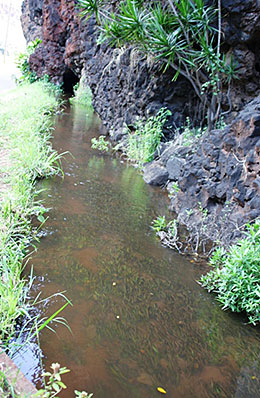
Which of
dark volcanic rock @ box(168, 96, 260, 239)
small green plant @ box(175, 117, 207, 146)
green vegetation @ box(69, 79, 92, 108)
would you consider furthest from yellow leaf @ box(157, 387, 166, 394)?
green vegetation @ box(69, 79, 92, 108)

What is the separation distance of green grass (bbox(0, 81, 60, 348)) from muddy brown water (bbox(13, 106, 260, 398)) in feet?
0.57

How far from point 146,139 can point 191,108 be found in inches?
44.4

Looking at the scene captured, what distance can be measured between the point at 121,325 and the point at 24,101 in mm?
9065

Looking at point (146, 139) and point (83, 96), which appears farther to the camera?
point (83, 96)

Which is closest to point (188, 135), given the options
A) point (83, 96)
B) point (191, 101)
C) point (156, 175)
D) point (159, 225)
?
point (191, 101)

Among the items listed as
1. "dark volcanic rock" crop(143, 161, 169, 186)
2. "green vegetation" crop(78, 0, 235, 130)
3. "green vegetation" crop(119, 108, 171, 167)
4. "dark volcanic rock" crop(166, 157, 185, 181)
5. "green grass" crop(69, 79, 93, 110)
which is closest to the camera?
"green vegetation" crop(78, 0, 235, 130)

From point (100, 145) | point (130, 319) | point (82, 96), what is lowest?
point (82, 96)

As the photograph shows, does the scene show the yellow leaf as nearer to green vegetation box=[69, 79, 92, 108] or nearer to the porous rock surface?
the porous rock surface

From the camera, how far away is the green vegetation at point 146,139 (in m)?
6.53

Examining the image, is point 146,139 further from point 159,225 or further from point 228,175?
point 159,225

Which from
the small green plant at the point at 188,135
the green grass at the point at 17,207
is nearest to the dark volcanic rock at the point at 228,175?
the small green plant at the point at 188,135

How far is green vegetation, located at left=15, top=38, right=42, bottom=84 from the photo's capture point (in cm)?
1616

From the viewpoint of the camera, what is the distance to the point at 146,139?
663cm

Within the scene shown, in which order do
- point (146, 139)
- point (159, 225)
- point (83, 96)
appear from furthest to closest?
point (83, 96), point (146, 139), point (159, 225)
